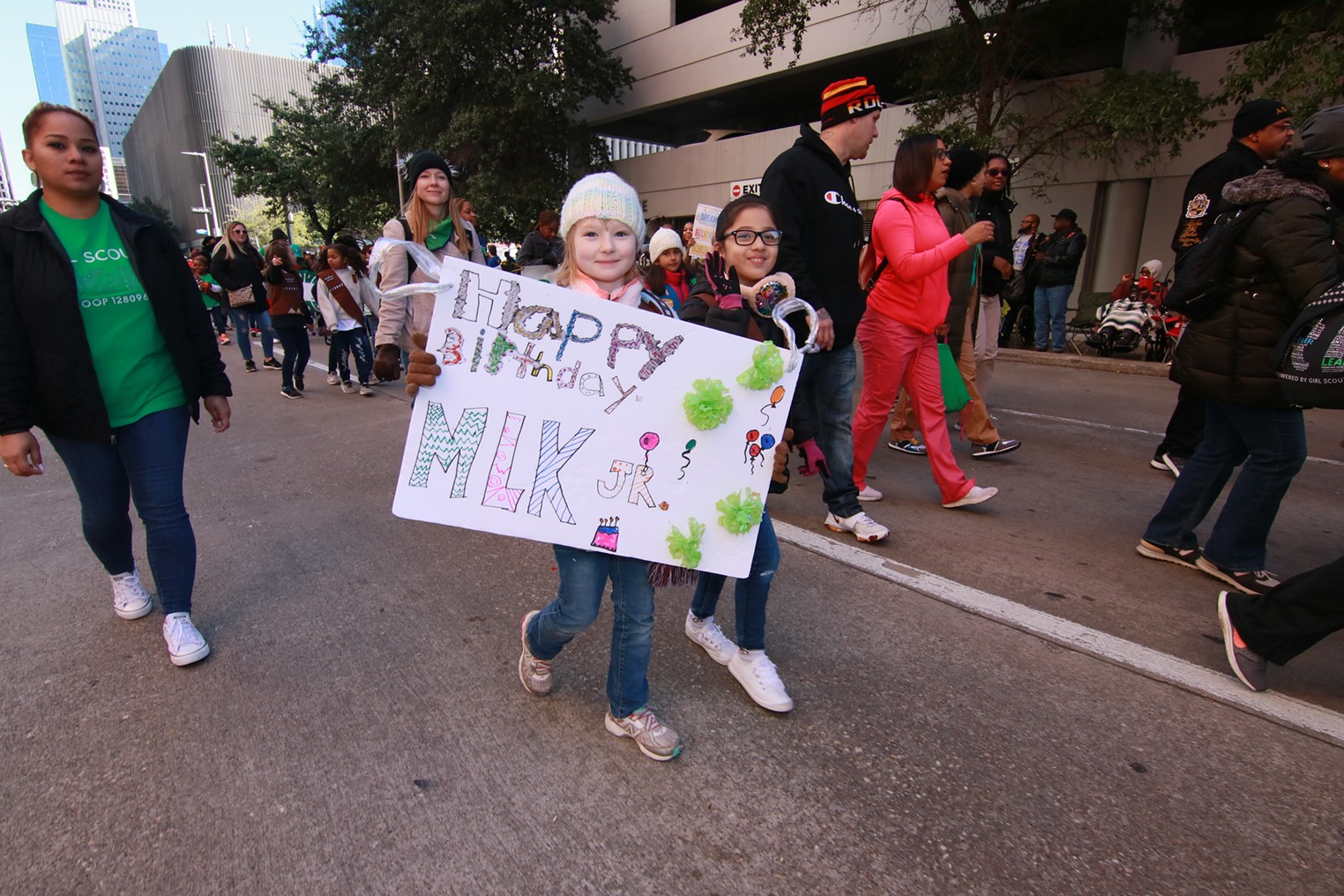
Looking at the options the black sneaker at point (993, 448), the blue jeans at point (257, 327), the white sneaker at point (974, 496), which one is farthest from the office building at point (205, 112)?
the white sneaker at point (974, 496)

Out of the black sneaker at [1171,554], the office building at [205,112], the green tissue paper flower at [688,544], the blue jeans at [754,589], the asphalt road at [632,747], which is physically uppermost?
the office building at [205,112]

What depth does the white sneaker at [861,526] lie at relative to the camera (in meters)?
3.80

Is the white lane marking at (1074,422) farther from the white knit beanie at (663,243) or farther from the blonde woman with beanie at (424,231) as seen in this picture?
the blonde woman with beanie at (424,231)

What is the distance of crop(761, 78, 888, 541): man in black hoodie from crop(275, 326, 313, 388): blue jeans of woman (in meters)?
6.74

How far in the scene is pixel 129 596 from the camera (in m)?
3.07

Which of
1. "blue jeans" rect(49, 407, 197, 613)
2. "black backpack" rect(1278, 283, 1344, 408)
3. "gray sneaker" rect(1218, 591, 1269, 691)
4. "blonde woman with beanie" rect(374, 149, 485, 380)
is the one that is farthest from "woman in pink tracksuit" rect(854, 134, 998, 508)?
"blue jeans" rect(49, 407, 197, 613)

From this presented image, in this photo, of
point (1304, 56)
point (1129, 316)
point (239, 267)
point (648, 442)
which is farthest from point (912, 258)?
point (1304, 56)

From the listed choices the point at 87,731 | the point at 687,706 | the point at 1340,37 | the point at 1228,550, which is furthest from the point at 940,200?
the point at 1340,37

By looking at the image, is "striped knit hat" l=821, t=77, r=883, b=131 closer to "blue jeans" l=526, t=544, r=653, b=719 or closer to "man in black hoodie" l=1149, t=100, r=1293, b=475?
"man in black hoodie" l=1149, t=100, r=1293, b=475

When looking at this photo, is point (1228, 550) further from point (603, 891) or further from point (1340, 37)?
point (1340, 37)

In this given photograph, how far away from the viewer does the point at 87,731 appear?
2336 millimetres

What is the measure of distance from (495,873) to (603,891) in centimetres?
27

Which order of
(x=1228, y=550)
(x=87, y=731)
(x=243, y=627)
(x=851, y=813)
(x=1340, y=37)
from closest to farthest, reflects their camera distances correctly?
1. (x=851, y=813)
2. (x=87, y=731)
3. (x=243, y=627)
4. (x=1228, y=550)
5. (x=1340, y=37)

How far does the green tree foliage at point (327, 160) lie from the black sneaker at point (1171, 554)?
26.2m
